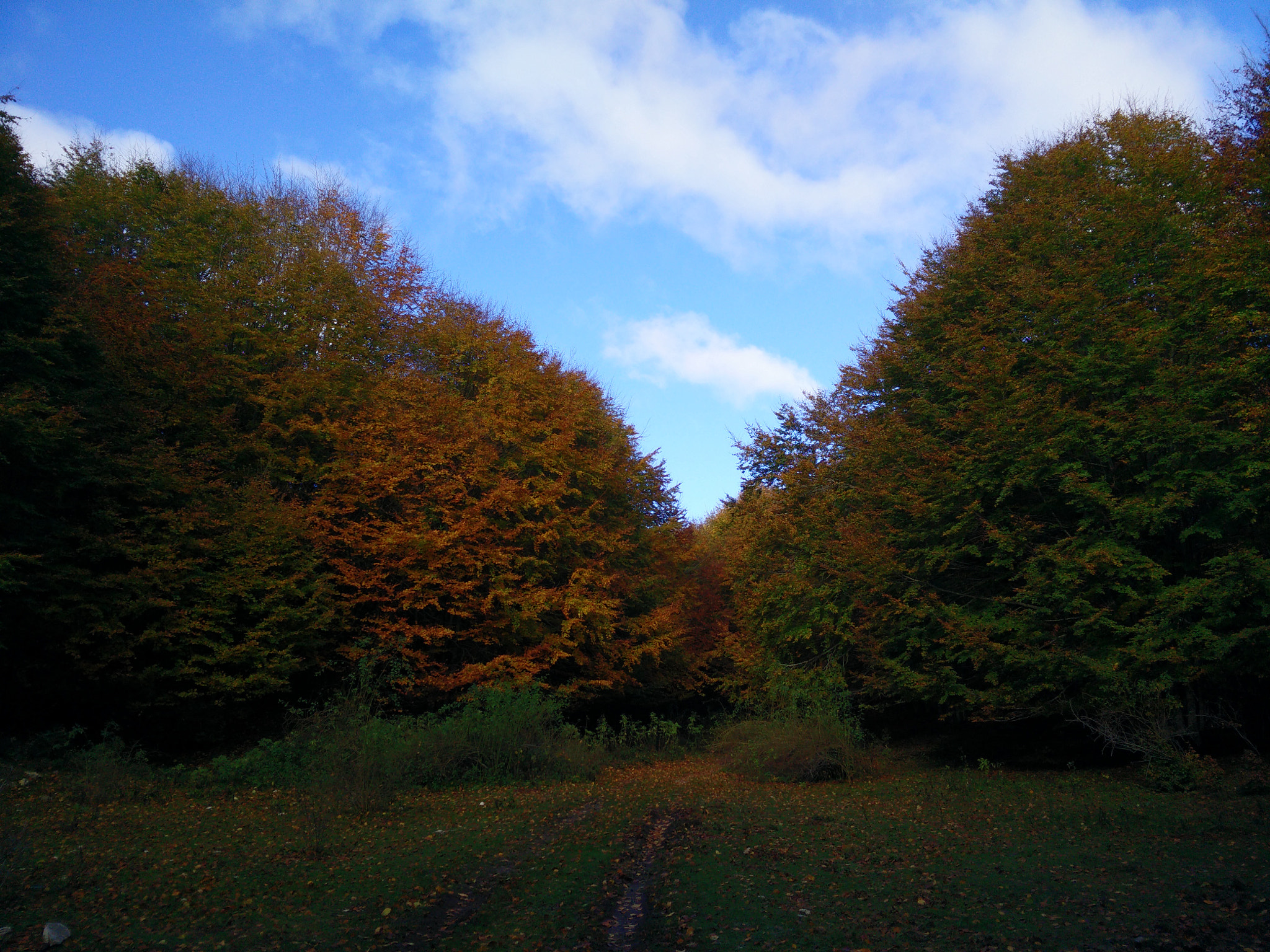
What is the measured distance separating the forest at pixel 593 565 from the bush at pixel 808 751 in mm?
109

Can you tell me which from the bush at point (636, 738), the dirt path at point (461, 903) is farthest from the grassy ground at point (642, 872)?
the bush at point (636, 738)

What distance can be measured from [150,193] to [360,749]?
1875cm

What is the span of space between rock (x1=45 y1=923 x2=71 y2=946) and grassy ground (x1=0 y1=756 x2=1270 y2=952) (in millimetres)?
93

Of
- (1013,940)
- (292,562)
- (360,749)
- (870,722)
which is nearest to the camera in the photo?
(1013,940)

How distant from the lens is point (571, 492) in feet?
73.7

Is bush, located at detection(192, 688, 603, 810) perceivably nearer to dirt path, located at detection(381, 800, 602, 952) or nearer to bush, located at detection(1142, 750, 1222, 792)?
dirt path, located at detection(381, 800, 602, 952)

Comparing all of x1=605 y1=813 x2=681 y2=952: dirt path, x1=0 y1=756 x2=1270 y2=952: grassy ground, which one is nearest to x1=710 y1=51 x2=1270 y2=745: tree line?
x1=0 y1=756 x2=1270 y2=952: grassy ground

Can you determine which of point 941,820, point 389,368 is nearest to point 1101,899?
point 941,820

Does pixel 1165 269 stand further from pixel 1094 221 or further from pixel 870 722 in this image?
pixel 870 722

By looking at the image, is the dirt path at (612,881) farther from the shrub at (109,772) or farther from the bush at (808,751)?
the shrub at (109,772)

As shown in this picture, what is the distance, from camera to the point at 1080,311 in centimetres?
1514

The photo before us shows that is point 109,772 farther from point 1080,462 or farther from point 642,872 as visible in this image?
point 1080,462

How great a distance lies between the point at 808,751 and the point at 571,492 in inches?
394

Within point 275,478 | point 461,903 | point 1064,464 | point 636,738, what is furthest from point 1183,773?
point 275,478
